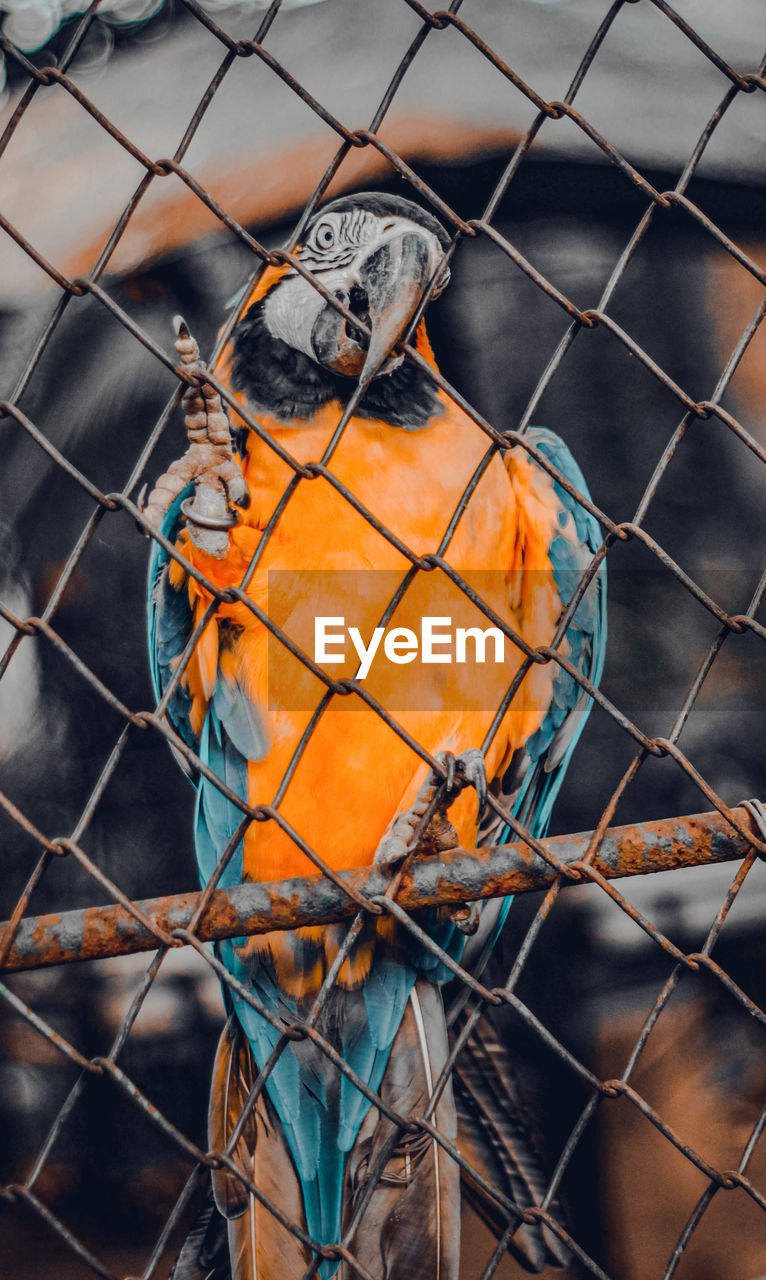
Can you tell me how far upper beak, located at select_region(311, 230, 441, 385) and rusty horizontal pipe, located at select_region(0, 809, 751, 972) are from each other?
19.8 inches

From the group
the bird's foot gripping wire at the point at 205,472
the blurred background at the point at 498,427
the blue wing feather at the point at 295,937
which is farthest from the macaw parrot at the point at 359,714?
the bird's foot gripping wire at the point at 205,472

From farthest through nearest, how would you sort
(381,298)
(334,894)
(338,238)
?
(338,238) < (381,298) < (334,894)

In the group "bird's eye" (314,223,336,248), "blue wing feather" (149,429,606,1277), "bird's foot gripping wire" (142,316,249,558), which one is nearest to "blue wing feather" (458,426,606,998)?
"blue wing feather" (149,429,606,1277)

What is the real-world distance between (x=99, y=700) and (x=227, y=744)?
30cm

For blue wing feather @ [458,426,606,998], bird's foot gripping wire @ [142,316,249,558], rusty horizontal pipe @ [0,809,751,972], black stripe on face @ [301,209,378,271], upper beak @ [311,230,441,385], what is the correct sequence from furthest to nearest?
black stripe on face @ [301,209,378,271] < blue wing feather @ [458,426,606,998] < upper beak @ [311,230,441,385] < bird's foot gripping wire @ [142,316,249,558] < rusty horizontal pipe @ [0,809,751,972]

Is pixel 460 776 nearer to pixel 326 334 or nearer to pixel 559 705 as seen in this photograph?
pixel 559 705

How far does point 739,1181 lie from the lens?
701 millimetres

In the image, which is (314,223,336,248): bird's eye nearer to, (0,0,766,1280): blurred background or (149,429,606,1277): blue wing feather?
(0,0,766,1280): blurred background

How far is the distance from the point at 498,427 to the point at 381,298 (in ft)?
1.14

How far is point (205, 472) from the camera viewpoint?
0.86 metres

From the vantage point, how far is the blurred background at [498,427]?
1.40 m

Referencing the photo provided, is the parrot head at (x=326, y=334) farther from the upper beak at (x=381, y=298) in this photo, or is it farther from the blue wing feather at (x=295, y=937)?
→ the blue wing feather at (x=295, y=937)

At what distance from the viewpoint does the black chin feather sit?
1.34 m

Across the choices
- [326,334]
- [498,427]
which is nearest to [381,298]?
[326,334]
